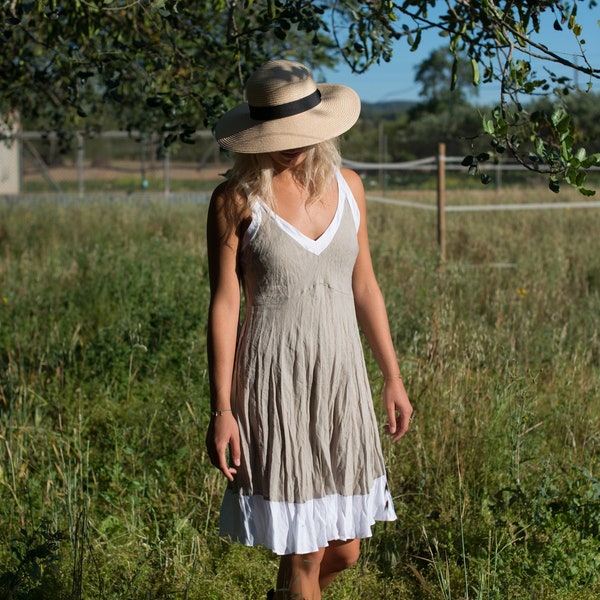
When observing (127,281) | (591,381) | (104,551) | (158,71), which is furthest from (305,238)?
(127,281)

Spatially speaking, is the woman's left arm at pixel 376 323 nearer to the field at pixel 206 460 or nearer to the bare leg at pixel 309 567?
the bare leg at pixel 309 567

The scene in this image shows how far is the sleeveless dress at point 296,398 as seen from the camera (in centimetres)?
231

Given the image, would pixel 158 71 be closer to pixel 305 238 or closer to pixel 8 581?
pixel 305 238

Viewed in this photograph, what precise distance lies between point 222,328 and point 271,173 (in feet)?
1.41

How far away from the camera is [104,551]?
10.0 feet

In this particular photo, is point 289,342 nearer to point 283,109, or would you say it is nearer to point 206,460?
point 283,109

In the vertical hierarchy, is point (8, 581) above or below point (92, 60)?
below

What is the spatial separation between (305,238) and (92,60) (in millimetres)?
1818

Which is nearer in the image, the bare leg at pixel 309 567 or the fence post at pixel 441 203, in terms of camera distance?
the bare leg at pixel 309 567

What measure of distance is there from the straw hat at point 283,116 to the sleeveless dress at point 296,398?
0.60 feet

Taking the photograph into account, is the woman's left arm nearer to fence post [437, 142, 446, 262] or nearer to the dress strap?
the dress strap

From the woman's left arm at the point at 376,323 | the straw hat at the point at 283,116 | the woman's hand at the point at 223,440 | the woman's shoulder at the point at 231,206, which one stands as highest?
the straw hat at the point at 283,116

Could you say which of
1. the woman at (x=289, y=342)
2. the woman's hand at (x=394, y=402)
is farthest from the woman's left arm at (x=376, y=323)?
the woman at (x=289, y=342)

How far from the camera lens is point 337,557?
8.28 feet
